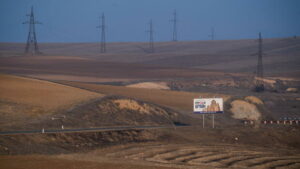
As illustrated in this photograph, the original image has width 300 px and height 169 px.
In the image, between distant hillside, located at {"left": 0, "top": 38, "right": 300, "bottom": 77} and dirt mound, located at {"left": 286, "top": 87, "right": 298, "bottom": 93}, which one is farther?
distant hillside, located at {"left": 0, "top": 38, "right": 300, "bottom": 77}

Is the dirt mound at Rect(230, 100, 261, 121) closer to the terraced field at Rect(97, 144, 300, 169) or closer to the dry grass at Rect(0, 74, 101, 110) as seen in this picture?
the dry grass at Rect(0, 74, 101, 110)

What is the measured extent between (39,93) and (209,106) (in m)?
16.4

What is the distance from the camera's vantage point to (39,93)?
51.9 meters

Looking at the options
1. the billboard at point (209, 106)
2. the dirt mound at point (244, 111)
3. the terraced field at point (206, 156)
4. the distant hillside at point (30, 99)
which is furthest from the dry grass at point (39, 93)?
the terraced field at point (206, 156)

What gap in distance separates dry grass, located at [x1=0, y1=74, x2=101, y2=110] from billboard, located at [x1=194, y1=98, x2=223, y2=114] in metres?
10.9

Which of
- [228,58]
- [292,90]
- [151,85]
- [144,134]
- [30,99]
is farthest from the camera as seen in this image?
[228,58]

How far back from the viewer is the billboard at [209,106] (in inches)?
1836

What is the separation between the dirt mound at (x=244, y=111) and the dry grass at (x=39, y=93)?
576 inches

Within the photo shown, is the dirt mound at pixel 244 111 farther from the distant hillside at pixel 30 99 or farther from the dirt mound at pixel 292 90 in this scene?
the dirt mound at pixel 292 90

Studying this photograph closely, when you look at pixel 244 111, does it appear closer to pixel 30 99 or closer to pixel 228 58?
pixel 30 99

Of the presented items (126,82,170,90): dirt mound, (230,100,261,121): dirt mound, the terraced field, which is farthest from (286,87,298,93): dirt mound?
the terraced field

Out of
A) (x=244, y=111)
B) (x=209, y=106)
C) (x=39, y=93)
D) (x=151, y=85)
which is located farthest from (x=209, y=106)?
(x=151, y=85)

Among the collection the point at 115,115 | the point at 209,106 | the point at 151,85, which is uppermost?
the point at 151,85

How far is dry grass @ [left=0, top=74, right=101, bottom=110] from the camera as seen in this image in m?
47.6
